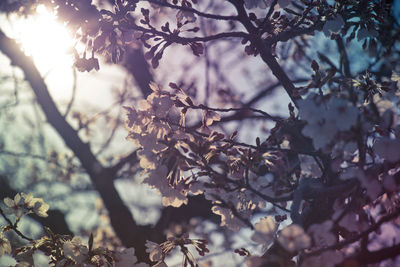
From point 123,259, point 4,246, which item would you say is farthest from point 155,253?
point 4,246

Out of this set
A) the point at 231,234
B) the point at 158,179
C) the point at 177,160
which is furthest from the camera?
the point at 231,234

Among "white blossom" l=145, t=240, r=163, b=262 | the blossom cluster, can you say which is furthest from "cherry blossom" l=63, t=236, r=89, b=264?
"white blossom" l=145, t=240, r=163, b=262

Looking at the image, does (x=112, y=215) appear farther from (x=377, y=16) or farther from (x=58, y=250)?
(x=377, y=16)

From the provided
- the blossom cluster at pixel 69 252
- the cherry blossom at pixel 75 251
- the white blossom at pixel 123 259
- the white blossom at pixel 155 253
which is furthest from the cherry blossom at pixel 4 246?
the white blossom at pixel 155 253

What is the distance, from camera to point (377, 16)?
1899mm

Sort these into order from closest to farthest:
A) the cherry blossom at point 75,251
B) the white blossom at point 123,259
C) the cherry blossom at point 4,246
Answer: the cherry blossom at point 75,251 → the white blossom at point 123,259 → the cherry blossom at point 4,246

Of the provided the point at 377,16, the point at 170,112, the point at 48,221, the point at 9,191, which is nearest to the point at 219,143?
the point at 170,112

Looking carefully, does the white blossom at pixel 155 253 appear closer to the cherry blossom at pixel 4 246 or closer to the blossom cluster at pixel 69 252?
the blossom cluster at pixel 69 252

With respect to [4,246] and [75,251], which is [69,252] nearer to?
[75,251]

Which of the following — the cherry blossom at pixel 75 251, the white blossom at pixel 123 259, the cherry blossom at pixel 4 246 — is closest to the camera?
the cherry blossom at pixel 75 251

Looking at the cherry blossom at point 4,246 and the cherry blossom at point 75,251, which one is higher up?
the cherry blossom at point 4,246

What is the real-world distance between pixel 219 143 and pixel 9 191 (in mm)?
4090

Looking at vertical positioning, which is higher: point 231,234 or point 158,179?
point 231,234

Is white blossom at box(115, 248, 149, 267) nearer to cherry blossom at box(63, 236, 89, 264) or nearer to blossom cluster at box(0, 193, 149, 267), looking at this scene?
blossom cluster at box(0, 193, 149, 267)
